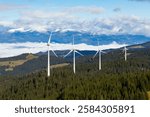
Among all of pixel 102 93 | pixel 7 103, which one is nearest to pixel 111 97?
pixel 102 93

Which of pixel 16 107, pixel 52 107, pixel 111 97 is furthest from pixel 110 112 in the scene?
pixel 111 97

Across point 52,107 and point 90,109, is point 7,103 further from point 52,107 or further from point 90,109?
point 90,109

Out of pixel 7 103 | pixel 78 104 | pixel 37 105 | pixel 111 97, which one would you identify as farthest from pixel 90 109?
pixel 111 97

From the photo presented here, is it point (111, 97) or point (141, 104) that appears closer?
point (141, 104)

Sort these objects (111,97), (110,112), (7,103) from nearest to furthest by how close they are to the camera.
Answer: (110,112), (7,103), (111,97)

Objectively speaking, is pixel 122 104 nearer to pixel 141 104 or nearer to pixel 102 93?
pixel 141 104

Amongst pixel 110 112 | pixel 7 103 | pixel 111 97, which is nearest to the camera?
pixel 110 112

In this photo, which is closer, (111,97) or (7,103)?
(7,103)
